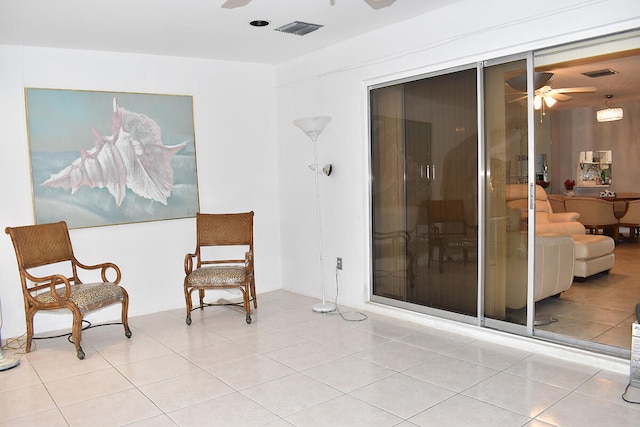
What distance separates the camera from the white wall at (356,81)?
3.47 m

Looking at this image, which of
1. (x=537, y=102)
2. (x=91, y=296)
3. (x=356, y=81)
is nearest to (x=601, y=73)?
(x=537, y=102)

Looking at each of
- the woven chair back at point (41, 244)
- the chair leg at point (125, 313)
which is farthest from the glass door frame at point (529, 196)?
the woven chair back at point (41, 244)

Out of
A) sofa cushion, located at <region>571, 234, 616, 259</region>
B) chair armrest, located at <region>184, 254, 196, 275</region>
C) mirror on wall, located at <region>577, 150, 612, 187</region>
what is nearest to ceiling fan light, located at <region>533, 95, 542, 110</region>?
sofa cushion, located at <region>571, 234, 616, 259</region>

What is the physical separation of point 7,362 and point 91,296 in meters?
0.73

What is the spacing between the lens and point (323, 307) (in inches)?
202

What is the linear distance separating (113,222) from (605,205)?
7.41 m

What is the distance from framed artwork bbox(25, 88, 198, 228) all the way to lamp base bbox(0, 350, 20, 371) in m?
1.33

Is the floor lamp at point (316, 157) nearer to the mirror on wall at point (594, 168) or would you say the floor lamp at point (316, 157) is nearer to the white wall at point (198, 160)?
the white wall at point (198, 160)

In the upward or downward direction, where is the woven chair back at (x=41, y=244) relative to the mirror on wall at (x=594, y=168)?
downward

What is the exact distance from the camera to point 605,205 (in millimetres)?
8250

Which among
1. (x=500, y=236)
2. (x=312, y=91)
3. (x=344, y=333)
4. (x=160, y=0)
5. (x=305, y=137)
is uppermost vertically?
(x=160, y=0)

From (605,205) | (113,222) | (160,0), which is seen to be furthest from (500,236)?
(605,205)

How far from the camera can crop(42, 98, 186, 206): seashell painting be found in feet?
16.0

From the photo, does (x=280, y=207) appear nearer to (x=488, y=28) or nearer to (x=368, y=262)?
(x=368, y=262)
